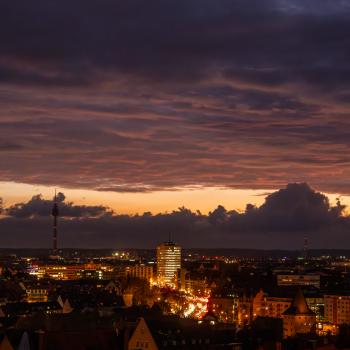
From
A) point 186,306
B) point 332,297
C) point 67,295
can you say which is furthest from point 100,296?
point 332,297

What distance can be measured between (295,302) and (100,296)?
2957 cm

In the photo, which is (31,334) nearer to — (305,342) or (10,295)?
(305,342)

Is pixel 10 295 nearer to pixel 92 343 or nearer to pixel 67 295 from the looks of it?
pixel 67 295

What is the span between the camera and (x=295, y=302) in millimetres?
112000

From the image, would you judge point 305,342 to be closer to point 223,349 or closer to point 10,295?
point 223,349

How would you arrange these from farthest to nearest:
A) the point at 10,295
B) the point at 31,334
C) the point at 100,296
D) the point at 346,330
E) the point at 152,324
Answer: the point at 10,295, the point at 100,296, the point at 346,330, the point at 152,324, the point at 31,334

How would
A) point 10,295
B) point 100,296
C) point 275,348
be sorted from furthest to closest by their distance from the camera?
point 10,295, point 100,296, point 275,348

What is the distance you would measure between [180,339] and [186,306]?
8029 cm

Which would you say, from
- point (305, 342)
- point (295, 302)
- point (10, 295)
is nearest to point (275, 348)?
point (305, 342)

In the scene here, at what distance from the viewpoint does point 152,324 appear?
6600cm

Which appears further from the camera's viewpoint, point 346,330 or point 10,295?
point 10,295

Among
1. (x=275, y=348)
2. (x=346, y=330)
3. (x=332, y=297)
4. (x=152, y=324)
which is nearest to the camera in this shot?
(x=275, y=348)

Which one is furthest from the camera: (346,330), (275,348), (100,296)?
(100,296)

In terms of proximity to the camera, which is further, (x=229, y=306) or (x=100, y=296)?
(x=229, y=306)
